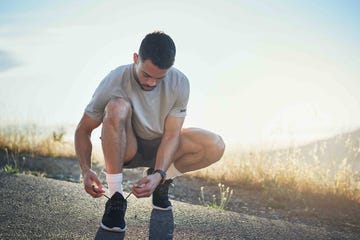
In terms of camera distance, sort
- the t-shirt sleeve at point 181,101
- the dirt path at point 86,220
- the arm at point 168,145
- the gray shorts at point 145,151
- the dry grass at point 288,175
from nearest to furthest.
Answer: the dirt path at point 86,220, the arm at point 168,145, the t-shirt sleeve at point 181,101, the gray shorts at point 145,151, the dry grass at point 288,175

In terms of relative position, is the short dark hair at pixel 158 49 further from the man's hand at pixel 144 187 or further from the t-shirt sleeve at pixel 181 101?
the man's hand at pixel 144 187

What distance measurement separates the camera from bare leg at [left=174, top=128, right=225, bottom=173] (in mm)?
3629

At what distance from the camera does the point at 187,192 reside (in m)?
5.68

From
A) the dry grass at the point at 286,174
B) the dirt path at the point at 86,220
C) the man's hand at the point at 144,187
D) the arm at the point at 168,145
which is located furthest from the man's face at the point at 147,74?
the dry grass at the point at 286,174

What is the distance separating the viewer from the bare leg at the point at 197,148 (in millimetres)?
3629

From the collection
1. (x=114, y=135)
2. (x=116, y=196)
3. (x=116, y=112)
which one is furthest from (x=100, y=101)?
(x=116, y=196)

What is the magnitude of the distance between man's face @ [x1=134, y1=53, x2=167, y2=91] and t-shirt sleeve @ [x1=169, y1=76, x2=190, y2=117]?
282 mm

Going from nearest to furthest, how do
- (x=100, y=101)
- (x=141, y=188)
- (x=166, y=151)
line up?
(x=141, y=188), (x=100, y=101), (x=166, y=151)

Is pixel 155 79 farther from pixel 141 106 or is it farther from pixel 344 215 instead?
pixel 344 215

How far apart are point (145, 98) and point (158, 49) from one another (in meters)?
0.48

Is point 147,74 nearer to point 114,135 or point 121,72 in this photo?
point 121,72

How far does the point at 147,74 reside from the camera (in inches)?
118

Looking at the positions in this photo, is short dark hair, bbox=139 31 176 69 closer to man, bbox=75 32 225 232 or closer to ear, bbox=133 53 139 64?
man, bbox=75 32 225 232

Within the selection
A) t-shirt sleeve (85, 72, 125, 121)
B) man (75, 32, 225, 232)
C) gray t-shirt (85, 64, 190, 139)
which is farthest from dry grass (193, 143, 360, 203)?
t-shirt sleeve (85, 72, 125, 121)
